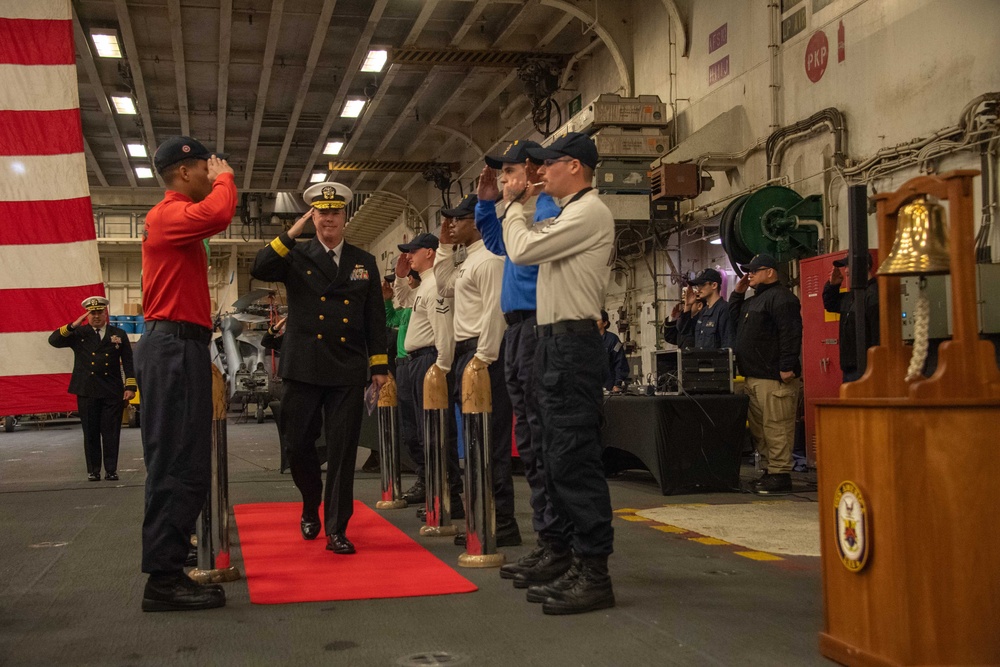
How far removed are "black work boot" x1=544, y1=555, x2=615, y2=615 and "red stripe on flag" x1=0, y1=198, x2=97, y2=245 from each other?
3113 millimetres

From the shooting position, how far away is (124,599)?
3760 millimetres

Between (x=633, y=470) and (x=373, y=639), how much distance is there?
6.49m

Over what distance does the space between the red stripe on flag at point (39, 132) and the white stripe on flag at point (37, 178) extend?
4 centimetres

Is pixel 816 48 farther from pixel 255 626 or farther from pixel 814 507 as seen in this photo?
pixel 255 626

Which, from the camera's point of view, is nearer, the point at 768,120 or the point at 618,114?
the point at 768,120

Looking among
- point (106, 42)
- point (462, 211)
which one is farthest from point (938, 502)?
point (106, 42)

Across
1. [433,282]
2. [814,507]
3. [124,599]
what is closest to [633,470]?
[814,507]

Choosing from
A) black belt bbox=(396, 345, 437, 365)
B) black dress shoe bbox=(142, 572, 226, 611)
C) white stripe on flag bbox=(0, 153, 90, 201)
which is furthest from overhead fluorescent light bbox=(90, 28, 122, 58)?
black dress shoe bbox=(142, 572, 226, 611)

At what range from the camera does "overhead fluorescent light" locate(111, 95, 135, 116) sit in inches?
716

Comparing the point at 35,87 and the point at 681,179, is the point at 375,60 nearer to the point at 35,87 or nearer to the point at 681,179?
the point at 681,179

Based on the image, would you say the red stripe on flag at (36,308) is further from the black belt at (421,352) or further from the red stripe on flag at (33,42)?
the black belt at (421,352)

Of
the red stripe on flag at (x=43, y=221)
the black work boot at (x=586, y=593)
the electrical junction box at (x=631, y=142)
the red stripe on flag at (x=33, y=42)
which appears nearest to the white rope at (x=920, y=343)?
the black work boot at (x=586, y=593)

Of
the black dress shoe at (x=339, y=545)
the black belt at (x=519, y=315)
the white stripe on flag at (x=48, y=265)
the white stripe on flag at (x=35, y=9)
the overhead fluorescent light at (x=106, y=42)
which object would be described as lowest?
the black dress shoe at (x=339, y=545)

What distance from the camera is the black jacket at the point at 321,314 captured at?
4824 millimetres
